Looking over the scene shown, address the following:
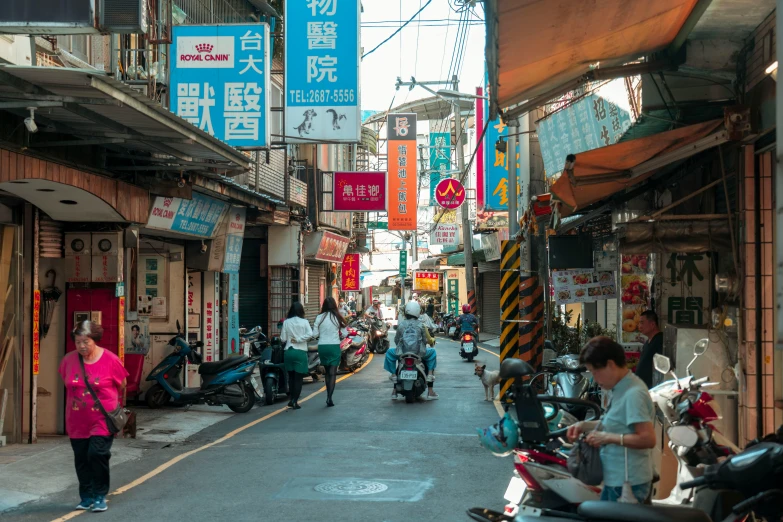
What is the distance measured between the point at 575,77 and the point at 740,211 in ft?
6.69

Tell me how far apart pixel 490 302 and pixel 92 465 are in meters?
35.0

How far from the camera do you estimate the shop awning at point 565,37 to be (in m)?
6.23

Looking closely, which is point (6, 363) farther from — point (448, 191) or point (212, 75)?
point (448, 191)

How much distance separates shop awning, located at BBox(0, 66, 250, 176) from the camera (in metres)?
7.05

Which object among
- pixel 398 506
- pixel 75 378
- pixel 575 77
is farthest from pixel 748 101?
pixel 75 378

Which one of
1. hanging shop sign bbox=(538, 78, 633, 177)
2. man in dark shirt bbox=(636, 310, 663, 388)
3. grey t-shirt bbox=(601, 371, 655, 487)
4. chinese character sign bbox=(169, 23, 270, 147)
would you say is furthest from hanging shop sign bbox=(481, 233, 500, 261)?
grey t-shirt bbox=(601, 371, 655, 487)

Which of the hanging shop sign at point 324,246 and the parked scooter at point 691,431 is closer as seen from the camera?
the parked scooter at point 691,431

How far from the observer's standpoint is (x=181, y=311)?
16.3m

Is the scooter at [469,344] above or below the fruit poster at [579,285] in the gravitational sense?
below

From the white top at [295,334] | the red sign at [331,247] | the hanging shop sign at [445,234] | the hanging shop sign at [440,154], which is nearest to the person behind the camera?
the white top at [295,334]

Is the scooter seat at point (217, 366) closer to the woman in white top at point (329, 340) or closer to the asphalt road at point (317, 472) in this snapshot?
the asphalt road at point (317, 472)

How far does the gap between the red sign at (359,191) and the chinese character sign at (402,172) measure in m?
8.35

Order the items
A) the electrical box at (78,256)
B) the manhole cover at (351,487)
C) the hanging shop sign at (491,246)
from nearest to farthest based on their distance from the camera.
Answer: the manhole cover at (351,487) → the electrical box at (78,256) → the hanging shop sign at (491,246)

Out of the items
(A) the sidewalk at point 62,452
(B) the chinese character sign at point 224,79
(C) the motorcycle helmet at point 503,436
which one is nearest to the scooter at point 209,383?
(A) the sidewalk at point 62,452
